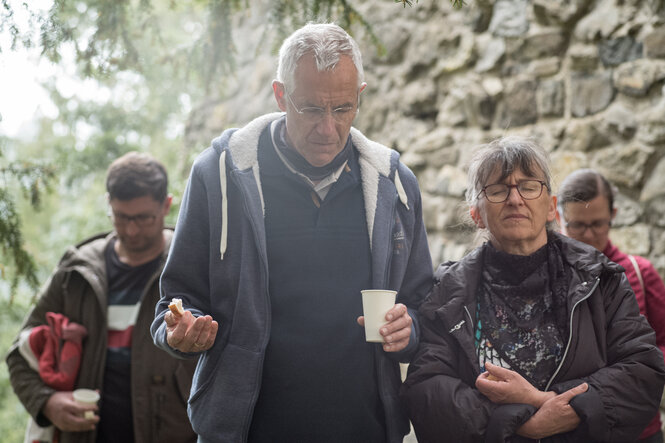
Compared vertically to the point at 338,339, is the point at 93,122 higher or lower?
higher

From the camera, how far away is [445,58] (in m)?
4.27

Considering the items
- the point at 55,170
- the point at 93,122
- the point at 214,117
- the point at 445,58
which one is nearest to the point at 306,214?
the point at 55,170

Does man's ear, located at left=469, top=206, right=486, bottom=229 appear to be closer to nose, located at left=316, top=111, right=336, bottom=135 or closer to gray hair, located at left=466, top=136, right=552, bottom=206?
gray hair, located at left=466, top=136, right=552, bottom=206

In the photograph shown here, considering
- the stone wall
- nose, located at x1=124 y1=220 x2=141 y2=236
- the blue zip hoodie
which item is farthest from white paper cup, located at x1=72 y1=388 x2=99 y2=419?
the stone wall

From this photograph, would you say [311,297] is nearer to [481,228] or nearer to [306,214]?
[306,214]

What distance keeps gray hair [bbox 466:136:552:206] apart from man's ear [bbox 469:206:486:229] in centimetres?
2

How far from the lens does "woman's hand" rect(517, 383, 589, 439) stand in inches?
66.4

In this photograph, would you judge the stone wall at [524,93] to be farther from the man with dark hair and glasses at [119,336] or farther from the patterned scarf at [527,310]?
the man with dark hair and glasses at [119,336]

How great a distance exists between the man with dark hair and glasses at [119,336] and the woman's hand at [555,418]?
137 centimetres

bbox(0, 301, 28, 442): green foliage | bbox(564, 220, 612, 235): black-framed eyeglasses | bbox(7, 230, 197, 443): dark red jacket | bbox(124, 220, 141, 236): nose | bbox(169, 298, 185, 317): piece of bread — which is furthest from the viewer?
bbox(0, 301, 28, 442): green foliage

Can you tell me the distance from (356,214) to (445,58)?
2668 millimetres

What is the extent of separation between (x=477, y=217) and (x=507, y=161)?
0.68 ft

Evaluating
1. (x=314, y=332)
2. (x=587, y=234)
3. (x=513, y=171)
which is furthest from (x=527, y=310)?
(x=587, y=234)

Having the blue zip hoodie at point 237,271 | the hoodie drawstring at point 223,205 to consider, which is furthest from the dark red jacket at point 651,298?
the hoodie drawstring at point 223,205
